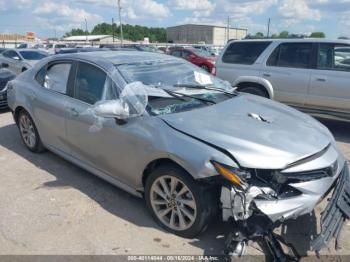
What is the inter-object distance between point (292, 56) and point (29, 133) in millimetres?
4994

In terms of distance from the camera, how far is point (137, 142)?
3.28 metres

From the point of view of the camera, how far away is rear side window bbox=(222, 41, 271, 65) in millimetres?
7176

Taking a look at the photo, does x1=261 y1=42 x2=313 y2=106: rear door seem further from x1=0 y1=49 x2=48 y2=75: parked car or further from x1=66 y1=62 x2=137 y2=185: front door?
x1=0 y1=49 x2=48 y2=75: parked car

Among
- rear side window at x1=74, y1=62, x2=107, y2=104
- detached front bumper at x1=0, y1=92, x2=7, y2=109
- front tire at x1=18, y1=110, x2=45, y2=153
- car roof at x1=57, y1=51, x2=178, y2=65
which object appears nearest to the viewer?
rear side window at x1=74, y1=62, x2=107, y2=104

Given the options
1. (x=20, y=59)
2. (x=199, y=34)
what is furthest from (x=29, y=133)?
(x=199, y=34)

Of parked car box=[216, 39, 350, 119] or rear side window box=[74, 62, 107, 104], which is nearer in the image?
rear side window box=[74, 62, 107, 104]

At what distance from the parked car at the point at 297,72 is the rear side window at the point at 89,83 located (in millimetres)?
3960

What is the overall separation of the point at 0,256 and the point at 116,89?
6.14 feet

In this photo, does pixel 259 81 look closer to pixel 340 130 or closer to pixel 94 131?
pixel 340 130

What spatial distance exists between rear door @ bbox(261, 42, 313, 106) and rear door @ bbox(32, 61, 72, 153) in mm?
4133

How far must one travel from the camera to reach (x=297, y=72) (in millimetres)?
6598

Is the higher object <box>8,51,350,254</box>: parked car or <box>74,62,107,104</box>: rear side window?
<box>74,62,107,104</box>: rear side window

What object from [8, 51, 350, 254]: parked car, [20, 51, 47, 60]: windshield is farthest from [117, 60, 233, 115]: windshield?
[20, 51, 47, 60]: windshield

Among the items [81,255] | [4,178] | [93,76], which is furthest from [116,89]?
[4,178]
